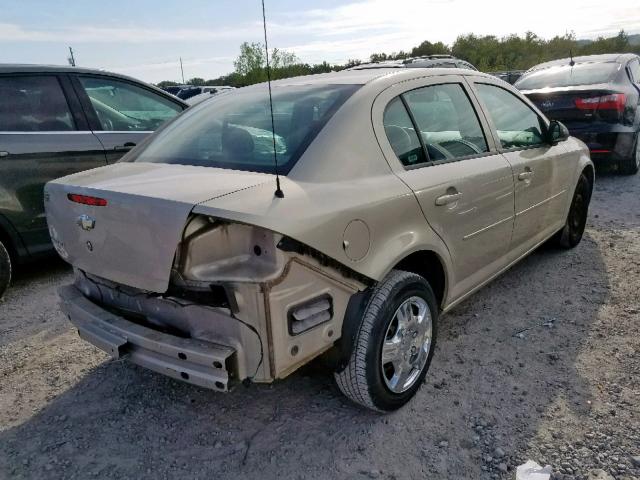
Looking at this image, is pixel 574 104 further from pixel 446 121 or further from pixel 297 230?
pixel 297 230

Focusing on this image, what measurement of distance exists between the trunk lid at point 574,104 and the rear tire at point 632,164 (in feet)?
2.66

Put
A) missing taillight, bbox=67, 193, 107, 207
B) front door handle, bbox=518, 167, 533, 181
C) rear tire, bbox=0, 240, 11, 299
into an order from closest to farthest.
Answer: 1. missing taillight, bbox=67, 193, 107, 207
2. front door handle, bbox=518, 167, 533, 181
3. rear tire, bbox=0, 240, 11, 299

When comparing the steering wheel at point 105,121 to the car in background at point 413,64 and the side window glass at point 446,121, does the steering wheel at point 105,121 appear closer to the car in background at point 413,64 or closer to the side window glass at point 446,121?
the car in background at point 413,64

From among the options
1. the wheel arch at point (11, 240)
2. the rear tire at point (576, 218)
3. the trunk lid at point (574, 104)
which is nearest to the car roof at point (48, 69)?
the wheel arch at point (11, 240)

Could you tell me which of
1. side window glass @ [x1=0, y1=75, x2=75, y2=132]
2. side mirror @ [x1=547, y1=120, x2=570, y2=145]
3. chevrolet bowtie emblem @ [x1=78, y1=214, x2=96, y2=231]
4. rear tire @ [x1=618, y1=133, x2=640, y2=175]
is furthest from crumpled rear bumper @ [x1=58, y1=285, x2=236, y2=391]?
rear tire @ [x1=618, y1=133, x2=640, y2=175]

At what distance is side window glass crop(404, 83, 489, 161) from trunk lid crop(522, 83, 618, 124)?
163 inches

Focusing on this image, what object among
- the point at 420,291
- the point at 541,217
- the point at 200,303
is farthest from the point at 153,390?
the point at 541,217

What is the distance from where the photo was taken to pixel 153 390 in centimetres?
278

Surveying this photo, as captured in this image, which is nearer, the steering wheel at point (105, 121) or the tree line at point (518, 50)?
the steering wheel at point (105, 121)

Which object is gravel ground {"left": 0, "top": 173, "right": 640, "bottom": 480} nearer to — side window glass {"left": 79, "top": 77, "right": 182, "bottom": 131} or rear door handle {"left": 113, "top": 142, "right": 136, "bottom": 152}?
rear door handle {"left": 113, "top": 142, "right": 136, "bottom": 152}

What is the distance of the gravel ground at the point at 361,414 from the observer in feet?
7.25

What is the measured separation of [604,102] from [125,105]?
5.60m

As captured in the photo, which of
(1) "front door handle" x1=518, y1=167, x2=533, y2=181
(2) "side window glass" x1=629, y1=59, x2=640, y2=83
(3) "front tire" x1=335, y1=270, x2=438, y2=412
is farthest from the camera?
(2) "side window glass" x1=629, y1=59, x2=640, y2=83

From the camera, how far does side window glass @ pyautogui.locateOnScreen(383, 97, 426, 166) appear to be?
2520 millimetres
